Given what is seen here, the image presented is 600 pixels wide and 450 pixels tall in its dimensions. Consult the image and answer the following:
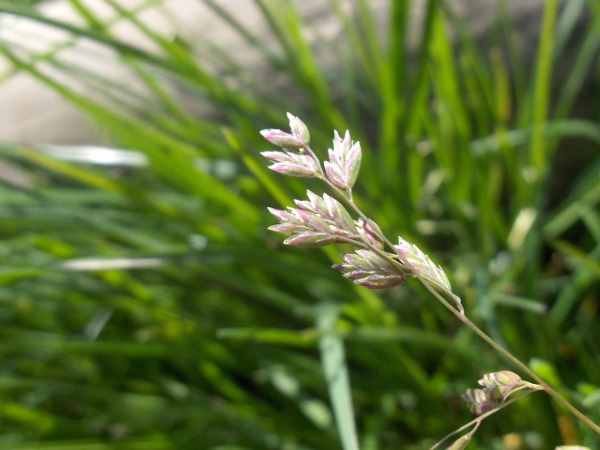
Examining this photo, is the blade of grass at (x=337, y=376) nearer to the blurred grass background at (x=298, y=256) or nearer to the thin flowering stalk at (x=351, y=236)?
the blurred grass background at (x=298, y=256)

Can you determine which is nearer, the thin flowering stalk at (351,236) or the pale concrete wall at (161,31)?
the thin flowering stalk at (351,236)

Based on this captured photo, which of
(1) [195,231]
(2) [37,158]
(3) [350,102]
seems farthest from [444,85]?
(2) [37,158]

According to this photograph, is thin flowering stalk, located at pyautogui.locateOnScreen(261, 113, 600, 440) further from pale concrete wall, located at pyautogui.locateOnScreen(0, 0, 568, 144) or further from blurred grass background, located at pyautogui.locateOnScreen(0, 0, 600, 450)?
pale concrete wall, located at pyautogui.locateOnScreen(0, 0, 568, 144)

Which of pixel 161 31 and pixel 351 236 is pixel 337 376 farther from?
pixel 161 31

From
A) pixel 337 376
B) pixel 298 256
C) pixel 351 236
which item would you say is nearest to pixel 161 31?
pixel 298 256

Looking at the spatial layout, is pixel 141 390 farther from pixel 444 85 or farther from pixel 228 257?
pixel 444 85

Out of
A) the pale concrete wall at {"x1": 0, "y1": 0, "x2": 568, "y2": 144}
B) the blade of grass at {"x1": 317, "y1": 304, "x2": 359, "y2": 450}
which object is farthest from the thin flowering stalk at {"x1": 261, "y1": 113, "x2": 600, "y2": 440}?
the pale concrete wall at {"x1": 0, "y1": 0, "x2": 568, "y2": 144}

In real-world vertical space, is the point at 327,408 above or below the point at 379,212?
below

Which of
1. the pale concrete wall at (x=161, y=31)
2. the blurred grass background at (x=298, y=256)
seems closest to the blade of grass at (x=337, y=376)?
the blurred grass background at (x=298, y=256)
